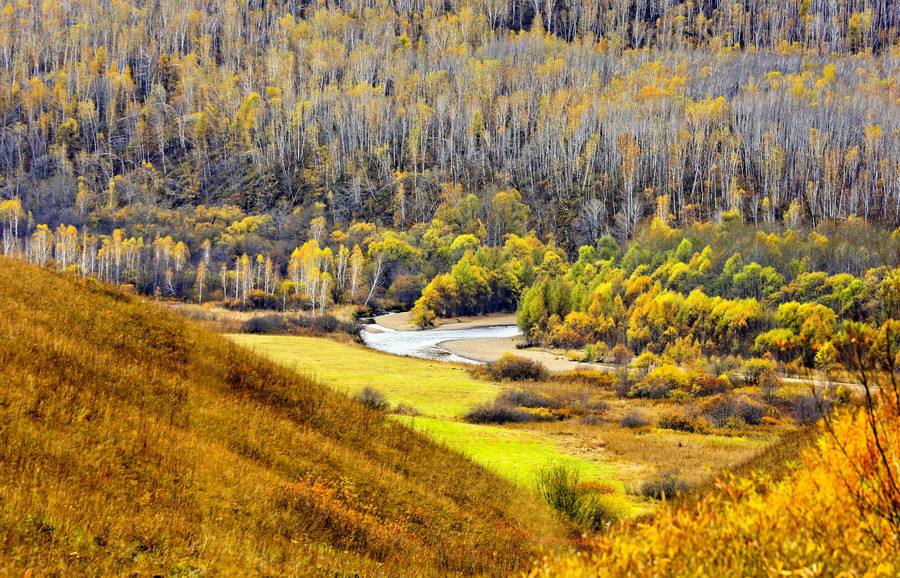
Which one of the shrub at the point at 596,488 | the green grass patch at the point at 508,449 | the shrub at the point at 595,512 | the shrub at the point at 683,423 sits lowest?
the shrub at the point at 683,423

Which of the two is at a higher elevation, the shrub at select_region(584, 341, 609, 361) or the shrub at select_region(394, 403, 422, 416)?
the shrub at select_region(394, 403, 422, 416)

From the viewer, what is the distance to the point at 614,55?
18138 cm

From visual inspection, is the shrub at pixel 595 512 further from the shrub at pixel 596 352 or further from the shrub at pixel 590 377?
the shrub at pixel 596 352

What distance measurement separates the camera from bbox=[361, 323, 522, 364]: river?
57.1 metres

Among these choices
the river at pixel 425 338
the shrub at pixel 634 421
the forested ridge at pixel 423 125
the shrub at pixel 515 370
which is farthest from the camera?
the forested ridge at pixel 423 125

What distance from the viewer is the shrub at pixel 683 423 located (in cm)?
2782

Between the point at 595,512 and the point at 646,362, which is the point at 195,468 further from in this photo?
the point at 646,362

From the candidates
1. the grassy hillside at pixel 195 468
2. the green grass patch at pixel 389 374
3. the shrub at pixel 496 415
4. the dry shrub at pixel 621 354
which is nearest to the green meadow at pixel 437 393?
the green grass patch at pixel 389 374

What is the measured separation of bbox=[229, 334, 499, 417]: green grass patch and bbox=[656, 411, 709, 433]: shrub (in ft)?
29.7

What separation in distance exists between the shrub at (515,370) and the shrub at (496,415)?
12.8 meters

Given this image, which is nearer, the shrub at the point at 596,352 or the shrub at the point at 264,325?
the shrub at the point at 596,352

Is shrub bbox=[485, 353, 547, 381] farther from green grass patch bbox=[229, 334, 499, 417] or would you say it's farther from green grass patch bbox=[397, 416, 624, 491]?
green grass patch bbox=[397, 416, 624, 491]

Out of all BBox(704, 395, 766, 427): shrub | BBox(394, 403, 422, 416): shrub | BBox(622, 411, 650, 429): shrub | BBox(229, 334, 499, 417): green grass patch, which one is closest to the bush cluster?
BBox(229, 334, 499, 417): green grass patch

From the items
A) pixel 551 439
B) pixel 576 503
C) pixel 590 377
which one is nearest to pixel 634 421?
pixel 551 439
